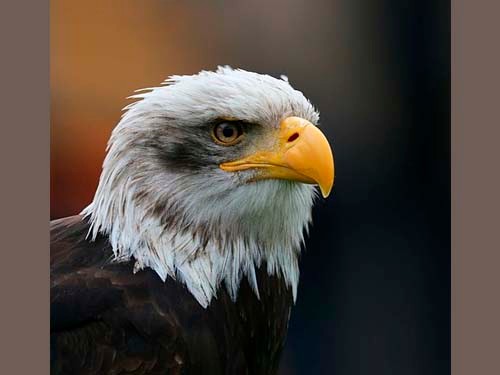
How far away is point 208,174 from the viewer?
1882 millimetres

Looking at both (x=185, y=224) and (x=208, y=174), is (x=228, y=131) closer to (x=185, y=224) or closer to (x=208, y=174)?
(x=208, y=174)

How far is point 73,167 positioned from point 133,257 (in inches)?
8.4

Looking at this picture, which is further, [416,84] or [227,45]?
[416,84]

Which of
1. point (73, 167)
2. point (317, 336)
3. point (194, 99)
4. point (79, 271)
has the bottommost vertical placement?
point (317, 336)

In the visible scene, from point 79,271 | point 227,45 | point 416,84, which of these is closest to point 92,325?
point 79,271

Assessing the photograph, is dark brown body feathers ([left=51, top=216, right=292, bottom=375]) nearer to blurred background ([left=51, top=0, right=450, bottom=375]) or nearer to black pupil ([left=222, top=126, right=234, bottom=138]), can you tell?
blurred background ([left=51, top=0, right=450, bottom=375])

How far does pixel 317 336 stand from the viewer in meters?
2.10

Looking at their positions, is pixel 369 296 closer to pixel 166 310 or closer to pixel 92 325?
pixel 166 310

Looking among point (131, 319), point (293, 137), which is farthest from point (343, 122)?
point (131, 319)

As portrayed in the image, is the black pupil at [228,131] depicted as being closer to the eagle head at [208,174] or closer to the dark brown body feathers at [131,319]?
the eagle head at [208,174]

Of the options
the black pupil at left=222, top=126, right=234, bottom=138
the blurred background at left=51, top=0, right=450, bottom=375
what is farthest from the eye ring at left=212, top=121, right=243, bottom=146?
the blurred background at left=51, top=0, right=450, bottom=375

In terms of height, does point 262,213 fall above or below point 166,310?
above

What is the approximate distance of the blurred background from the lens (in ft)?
6.28

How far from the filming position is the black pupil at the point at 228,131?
187cm
